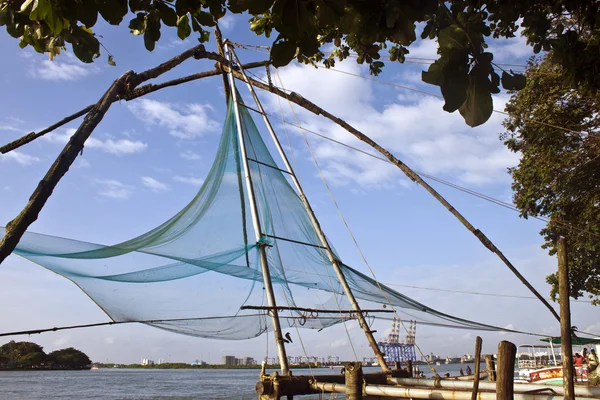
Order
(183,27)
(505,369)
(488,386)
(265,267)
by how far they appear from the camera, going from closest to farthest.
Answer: (183,27) < (505,369) < (488,386) < (265,267)

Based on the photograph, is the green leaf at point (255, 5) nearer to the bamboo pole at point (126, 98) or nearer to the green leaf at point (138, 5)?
the green leaf at point (138, 5)

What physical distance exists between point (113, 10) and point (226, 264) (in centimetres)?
419

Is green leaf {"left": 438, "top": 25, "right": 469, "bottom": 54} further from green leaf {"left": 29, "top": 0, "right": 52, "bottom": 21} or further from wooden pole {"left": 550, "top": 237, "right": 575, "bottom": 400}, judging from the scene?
wooden pole {"left": 550, "top": 237, "right": 575, "bottom": 400}

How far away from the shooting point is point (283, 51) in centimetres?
150

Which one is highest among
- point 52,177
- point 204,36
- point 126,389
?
point 204,36

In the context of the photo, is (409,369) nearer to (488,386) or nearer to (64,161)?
(488,386)

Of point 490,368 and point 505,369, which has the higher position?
point 505,369

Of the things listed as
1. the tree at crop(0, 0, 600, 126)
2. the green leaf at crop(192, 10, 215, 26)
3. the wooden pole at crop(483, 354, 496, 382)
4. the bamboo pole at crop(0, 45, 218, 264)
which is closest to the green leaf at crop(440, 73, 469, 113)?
the tree at crop(0, 0, 600, 126)

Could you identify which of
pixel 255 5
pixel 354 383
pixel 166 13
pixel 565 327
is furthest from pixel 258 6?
pixel 354 383

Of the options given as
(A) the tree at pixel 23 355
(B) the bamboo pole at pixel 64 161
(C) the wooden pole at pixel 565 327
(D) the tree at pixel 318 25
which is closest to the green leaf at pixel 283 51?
(D) the tree at pixel 318 25

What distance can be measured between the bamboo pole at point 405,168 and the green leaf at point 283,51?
3.48 metres

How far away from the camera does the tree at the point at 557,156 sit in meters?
8.48

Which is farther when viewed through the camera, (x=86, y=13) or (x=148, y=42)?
(x=148, y=42)

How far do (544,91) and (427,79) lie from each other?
28.0 feet
